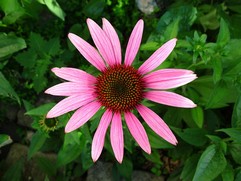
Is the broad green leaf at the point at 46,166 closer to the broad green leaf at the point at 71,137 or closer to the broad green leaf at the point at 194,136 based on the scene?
the broad green leaf at the point at 71,137

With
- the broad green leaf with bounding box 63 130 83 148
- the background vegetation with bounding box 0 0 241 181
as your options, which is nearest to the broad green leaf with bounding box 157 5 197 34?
the background vegetation with bounding box 0 0 241 181

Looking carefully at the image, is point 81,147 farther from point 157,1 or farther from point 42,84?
point 157,1

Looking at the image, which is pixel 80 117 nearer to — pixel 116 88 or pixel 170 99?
pixel 116 88

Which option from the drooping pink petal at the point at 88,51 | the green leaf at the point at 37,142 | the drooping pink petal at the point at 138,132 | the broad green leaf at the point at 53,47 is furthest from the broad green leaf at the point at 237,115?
the broad green leaf at the point at 53,47

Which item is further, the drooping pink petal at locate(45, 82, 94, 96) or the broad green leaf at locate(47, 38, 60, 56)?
the broad green leaf at locate(47, 38, 60, 56)

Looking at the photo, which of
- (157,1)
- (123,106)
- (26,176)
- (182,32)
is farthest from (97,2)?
(26,176)

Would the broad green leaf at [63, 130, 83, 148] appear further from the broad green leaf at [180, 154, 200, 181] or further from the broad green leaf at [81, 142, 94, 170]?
the broad green leaf at [180, 154, 200, 181]
